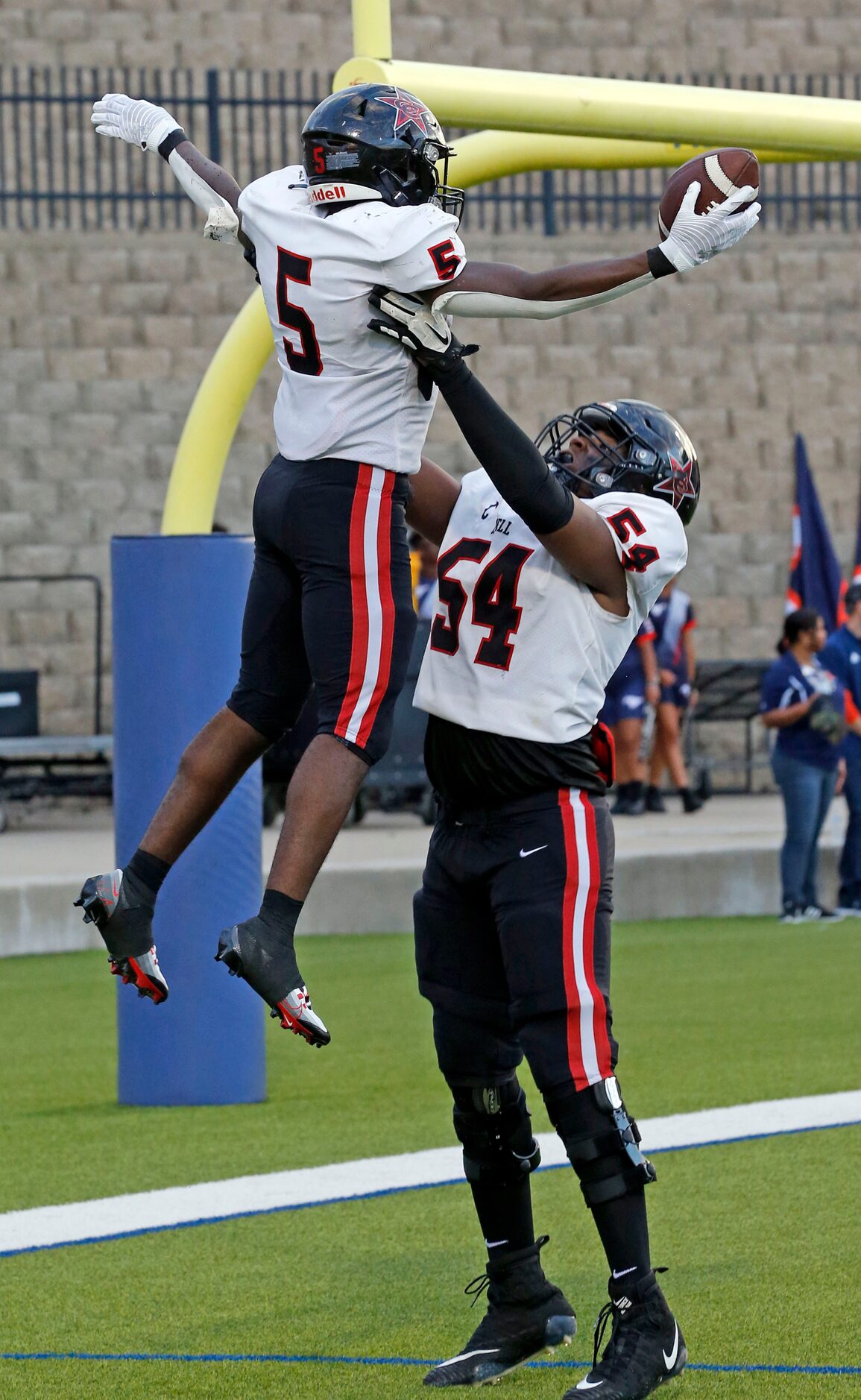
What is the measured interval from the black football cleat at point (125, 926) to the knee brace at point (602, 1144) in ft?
2.68

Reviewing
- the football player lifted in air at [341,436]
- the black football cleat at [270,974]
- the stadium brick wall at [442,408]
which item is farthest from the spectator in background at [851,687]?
the black football cleat at [270,974]

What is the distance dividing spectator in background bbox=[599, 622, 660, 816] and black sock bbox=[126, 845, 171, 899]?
10.9 m

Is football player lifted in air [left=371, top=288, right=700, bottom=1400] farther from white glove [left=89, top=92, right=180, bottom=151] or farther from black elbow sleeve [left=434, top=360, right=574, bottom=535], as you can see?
white glove [left=89, top=92, right=180, bottom=151]

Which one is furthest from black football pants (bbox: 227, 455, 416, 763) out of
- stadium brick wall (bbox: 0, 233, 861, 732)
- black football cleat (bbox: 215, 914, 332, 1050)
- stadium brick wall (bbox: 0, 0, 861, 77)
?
stadium brick wall (bbox: 0, 0, 861, 77)

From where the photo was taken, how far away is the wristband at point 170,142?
15.2 feet

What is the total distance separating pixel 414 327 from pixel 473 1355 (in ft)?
6.61

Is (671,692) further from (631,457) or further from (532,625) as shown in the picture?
(532,625)

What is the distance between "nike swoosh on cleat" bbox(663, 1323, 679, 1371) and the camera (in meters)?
4.08

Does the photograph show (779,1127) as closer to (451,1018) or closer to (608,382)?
(451,1018)

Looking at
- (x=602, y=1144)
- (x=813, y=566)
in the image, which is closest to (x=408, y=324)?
(x=602, y=1144)

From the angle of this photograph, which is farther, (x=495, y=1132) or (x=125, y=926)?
(x=495, y=1132)

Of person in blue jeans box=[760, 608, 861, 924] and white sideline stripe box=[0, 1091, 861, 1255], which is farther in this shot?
person in blue jeans box=[760, 608, 861, 924]

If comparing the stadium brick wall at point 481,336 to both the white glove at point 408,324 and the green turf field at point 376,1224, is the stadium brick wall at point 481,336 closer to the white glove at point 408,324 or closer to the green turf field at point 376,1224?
the green turf field at point 376,1224

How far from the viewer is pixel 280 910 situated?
156 inches
